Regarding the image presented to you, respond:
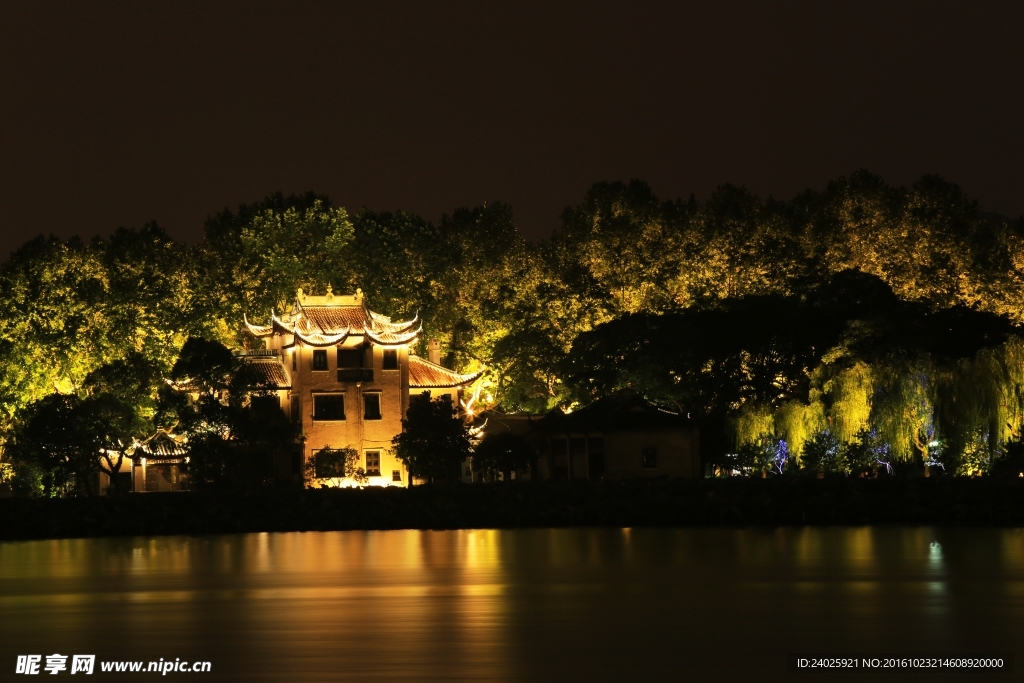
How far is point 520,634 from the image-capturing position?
67.9ft

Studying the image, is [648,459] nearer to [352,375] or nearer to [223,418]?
[352,375]

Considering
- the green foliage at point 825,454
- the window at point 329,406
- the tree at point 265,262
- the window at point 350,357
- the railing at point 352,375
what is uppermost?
the tree at point 265,262

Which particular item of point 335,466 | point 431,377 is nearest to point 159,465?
point 335,466

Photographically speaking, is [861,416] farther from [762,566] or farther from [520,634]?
[520,634]

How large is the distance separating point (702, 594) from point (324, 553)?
13176mm

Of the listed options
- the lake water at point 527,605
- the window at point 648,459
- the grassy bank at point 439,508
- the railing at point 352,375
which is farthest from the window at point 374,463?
the lake water at point 527,605

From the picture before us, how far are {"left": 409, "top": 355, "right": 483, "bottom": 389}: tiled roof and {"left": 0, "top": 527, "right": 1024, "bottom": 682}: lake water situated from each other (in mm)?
18352

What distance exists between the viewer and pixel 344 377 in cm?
5362

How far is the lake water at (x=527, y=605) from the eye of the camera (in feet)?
60.7

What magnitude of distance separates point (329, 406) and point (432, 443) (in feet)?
14.1

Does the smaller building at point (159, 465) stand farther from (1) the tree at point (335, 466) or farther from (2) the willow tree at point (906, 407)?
(2) the willow tree at point (906, 407)

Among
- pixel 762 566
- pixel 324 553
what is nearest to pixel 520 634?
pixel 762 566

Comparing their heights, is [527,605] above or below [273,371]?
below

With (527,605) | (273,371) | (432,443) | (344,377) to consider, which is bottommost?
(527,605)
